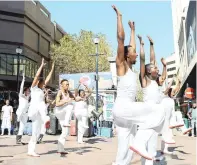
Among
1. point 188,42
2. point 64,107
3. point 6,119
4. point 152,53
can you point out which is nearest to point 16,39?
point 188,42

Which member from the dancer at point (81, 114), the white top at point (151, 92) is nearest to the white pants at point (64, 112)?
the white top at point (151, 92)

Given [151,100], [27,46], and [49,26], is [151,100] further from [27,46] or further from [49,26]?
[49,26]

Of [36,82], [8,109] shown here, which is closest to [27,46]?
[8,109]

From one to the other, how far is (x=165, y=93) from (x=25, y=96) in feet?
15.2

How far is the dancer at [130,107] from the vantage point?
397 centimetres

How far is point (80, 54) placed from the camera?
38.6 meters

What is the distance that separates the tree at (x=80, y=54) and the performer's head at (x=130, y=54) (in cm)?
3339

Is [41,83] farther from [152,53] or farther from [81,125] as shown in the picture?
[81,125]

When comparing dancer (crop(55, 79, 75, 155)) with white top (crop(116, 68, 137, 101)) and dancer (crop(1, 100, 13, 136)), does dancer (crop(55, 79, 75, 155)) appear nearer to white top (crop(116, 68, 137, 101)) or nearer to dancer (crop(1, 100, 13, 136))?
white top (crop(116, 68, 137, 101))

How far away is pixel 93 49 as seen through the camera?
38.8 meters

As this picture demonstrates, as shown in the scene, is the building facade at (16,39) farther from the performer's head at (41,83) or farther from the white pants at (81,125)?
the performer's head at (41,83)

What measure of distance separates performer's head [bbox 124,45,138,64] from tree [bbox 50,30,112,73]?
3339 cm

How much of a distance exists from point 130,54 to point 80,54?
3460 centimetres

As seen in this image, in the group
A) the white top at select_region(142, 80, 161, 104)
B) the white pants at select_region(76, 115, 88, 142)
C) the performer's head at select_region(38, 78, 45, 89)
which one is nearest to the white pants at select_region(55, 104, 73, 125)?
the performer's head at select_region(38, 78, 45, 89)
